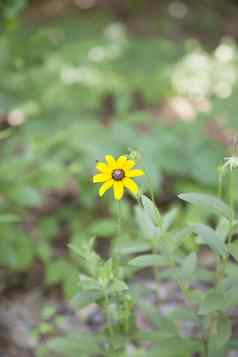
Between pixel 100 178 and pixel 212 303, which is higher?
pixel 100 178

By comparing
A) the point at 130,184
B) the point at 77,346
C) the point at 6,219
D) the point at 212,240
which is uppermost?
the point at 6,219

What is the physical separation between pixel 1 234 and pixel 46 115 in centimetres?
99

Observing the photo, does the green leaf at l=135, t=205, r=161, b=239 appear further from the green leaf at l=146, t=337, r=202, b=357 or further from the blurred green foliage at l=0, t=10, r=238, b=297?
the blurred green foliage at l=0, t=10, r=238, b=297

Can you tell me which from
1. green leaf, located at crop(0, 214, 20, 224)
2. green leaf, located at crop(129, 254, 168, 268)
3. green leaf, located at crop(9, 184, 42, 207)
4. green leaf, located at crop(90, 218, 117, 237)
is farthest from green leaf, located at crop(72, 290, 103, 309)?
green leaf, located at crop(9, 184, 42, 207)

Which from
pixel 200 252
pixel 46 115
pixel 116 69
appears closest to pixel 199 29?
pixel 116 69

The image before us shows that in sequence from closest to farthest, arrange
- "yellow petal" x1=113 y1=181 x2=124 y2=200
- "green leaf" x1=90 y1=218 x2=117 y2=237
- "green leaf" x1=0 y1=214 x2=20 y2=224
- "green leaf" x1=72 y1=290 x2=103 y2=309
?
1. "yellow petal" x1=113 y1=181 x2=124 y2=200
2. "green leaf" x1=72 y1=290 x2=103 y2=309
3. "green leaf" x1=0 y1=214 x2=20 y2=224
4. "green leaf" x1=90 y1=218 x2=117 y2=237

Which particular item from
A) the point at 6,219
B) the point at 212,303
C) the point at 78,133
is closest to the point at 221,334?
the point at 212,303

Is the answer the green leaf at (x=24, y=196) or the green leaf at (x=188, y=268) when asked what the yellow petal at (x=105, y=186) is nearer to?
the green leaf at (x=188, y=268)

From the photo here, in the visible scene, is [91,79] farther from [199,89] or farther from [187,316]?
[187,316]

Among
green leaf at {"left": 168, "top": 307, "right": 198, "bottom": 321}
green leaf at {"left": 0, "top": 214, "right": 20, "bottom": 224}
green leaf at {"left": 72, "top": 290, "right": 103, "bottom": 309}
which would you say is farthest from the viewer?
green leaf at {"left": 0, "top": 214, "right": 20, "bottom": 224}

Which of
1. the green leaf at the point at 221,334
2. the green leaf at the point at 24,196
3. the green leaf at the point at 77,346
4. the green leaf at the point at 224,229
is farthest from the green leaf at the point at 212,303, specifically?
the green leaf at the point at 24,196

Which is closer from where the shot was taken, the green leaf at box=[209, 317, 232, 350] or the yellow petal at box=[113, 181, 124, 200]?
the yellow petal at box=[113, 181, 124, 200]

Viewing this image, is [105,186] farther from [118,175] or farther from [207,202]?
[207,202]

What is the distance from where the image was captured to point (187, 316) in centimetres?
175
